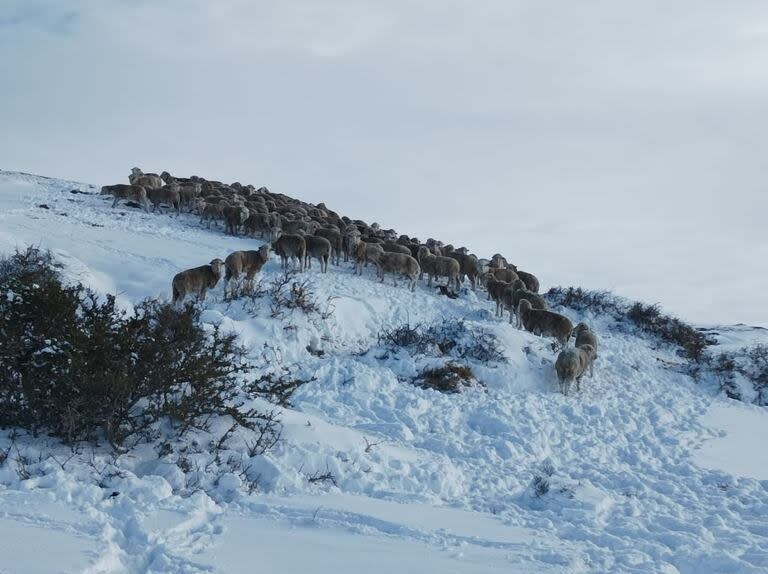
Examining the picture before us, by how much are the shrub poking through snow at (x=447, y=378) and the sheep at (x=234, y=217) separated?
1231 cm

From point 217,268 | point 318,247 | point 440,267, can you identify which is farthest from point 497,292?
point 217,268

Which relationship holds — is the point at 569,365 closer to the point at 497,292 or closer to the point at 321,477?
the point at 497,292

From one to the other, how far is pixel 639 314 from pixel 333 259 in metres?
10.2

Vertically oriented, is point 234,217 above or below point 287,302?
above

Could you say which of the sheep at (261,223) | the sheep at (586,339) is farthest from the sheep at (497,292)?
the sheep at (261,223)

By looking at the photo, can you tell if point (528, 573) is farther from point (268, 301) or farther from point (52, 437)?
point (268, 301)

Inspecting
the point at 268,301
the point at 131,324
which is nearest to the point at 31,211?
the point at 268,301

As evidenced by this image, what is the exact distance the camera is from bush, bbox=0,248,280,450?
6.74 meters

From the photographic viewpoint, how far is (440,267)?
2034 centimetres

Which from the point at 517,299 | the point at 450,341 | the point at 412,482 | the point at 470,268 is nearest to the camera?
the point at 412,482

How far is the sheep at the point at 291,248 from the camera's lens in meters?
18.0

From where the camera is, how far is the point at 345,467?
759cm

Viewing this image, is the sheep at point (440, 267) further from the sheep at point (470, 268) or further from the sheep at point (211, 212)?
the sheep at point (211, 212)

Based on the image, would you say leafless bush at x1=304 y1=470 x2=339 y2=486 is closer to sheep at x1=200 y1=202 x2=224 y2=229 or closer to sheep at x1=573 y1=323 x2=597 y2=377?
sheep at x1=573 y1=323 x2=597 y2=377
